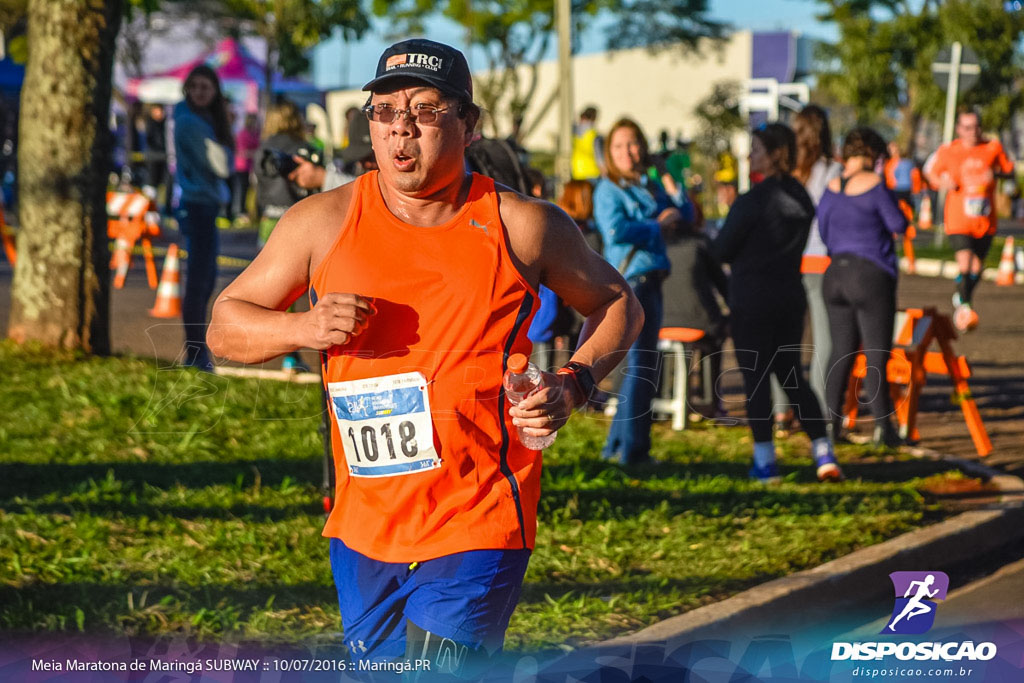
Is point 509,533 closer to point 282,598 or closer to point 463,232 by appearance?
point 463,232

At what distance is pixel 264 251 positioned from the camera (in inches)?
129

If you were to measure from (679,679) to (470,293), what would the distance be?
2111 millimetres

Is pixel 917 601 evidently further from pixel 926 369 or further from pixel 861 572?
pixel 926 369

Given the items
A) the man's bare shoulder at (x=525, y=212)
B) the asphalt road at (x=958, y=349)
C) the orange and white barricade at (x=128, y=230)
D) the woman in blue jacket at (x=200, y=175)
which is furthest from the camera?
the orange and white barricade at (x=128, y=230)

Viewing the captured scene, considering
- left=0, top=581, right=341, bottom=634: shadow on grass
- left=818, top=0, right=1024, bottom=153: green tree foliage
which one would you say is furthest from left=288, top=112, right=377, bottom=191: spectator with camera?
left=818, top=0, right=1024, bottom=153: green tree foliage

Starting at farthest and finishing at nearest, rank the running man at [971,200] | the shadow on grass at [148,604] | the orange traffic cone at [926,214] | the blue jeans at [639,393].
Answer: the orange traffic cone at [926,214], the running man at [971,200], the blue jeans at [639,393], the shadow on grass at [148,604]

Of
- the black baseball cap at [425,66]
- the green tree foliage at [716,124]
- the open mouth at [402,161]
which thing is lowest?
the open mouth at [402,161]

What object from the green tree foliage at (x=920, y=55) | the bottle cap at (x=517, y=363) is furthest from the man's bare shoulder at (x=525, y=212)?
the green tree foliage at (x=920, y=55)

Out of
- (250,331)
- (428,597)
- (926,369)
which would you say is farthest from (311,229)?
(926,369)

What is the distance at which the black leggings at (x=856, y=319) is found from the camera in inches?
314

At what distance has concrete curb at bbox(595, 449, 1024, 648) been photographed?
5.15 metres

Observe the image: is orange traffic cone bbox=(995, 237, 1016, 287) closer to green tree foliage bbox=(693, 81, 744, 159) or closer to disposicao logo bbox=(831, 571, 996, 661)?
disposicao logo bbox=(831, 571, 996, 661)

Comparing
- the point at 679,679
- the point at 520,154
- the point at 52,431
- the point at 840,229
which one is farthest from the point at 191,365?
the point at 679,679

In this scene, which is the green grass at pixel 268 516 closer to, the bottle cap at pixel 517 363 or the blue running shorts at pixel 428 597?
the blue running shorts at pixel 428 597
